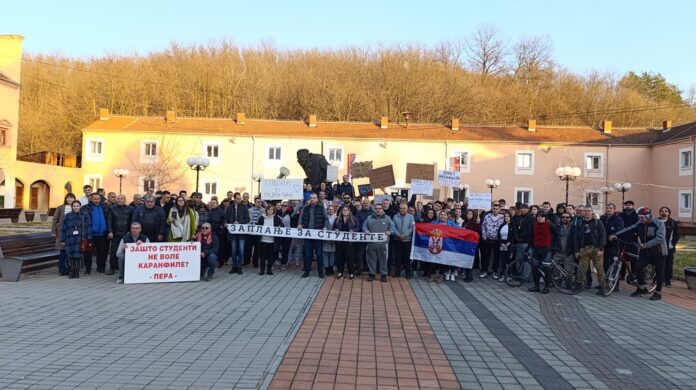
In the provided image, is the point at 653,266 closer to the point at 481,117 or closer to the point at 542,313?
the point at 542,313

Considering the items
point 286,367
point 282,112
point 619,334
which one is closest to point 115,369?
point 286,367

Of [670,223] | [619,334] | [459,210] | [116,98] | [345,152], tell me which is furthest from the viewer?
[116,98]

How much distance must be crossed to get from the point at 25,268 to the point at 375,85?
56.3 metres

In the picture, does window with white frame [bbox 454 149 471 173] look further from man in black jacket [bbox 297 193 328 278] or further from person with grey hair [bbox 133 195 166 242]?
person with grey hair [bbox 133 195 166 242]

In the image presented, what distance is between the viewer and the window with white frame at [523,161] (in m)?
43.1

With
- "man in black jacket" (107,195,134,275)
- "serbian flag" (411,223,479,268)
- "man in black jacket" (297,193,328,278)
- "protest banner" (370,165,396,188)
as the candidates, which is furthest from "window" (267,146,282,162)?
"serbian flag" (411,223,479,268)

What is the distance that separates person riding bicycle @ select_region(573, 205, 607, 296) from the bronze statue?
7.95 metres

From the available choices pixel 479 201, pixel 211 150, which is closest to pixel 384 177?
pixel 479 201

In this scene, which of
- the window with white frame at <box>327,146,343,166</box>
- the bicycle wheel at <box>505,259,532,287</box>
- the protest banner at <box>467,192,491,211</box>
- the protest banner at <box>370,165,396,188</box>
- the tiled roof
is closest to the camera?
the bicycle wheel at <box>505,259,532,287</box>

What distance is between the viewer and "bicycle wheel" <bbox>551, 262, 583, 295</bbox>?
35.2 ft

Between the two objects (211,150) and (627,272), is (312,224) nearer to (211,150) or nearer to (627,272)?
(627,272)

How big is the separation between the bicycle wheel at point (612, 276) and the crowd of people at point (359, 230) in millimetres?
220

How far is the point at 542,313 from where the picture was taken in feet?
28.8

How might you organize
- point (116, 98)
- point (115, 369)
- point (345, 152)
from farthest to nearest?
point (116, 98) → point (345, 152) → point (115, 369)
